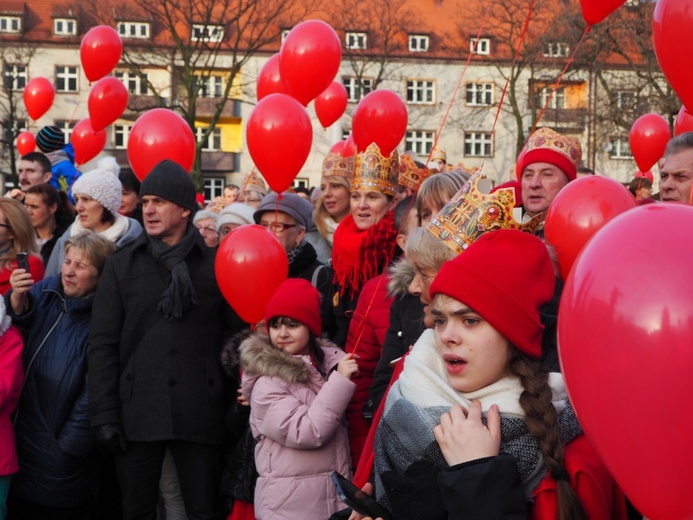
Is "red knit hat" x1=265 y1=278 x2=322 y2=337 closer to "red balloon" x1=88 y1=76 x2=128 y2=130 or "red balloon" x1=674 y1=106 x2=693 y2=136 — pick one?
"red balloon" x1=674 y1=106 x2=693 y2=136

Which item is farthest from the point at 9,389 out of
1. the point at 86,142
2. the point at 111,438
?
the point at 86,142

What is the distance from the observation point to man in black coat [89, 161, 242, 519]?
15.1 feet

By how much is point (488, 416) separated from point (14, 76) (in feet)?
130

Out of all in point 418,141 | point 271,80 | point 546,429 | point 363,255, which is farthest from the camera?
point 418,141

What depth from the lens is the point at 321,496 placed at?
405 centimetres

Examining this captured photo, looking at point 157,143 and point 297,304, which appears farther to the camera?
point 157,143

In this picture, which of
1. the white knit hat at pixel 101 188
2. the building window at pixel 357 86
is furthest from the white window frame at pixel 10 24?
the white knit hat at pixel 101 188

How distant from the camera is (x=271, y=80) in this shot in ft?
28.7

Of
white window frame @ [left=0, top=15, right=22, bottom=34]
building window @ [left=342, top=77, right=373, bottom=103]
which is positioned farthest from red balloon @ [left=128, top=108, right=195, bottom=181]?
white window frame @ [left=0, top=15, right=22, bottom=34]

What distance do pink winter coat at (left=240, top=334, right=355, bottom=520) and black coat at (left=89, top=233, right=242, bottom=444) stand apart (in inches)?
22.6

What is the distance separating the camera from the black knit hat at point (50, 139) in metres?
10.4

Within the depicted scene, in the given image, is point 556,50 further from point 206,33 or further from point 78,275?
point 78,275

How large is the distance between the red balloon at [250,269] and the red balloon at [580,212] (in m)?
1.55

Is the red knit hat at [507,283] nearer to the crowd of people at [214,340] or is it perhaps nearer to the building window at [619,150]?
the crowd of people at [214,340]
